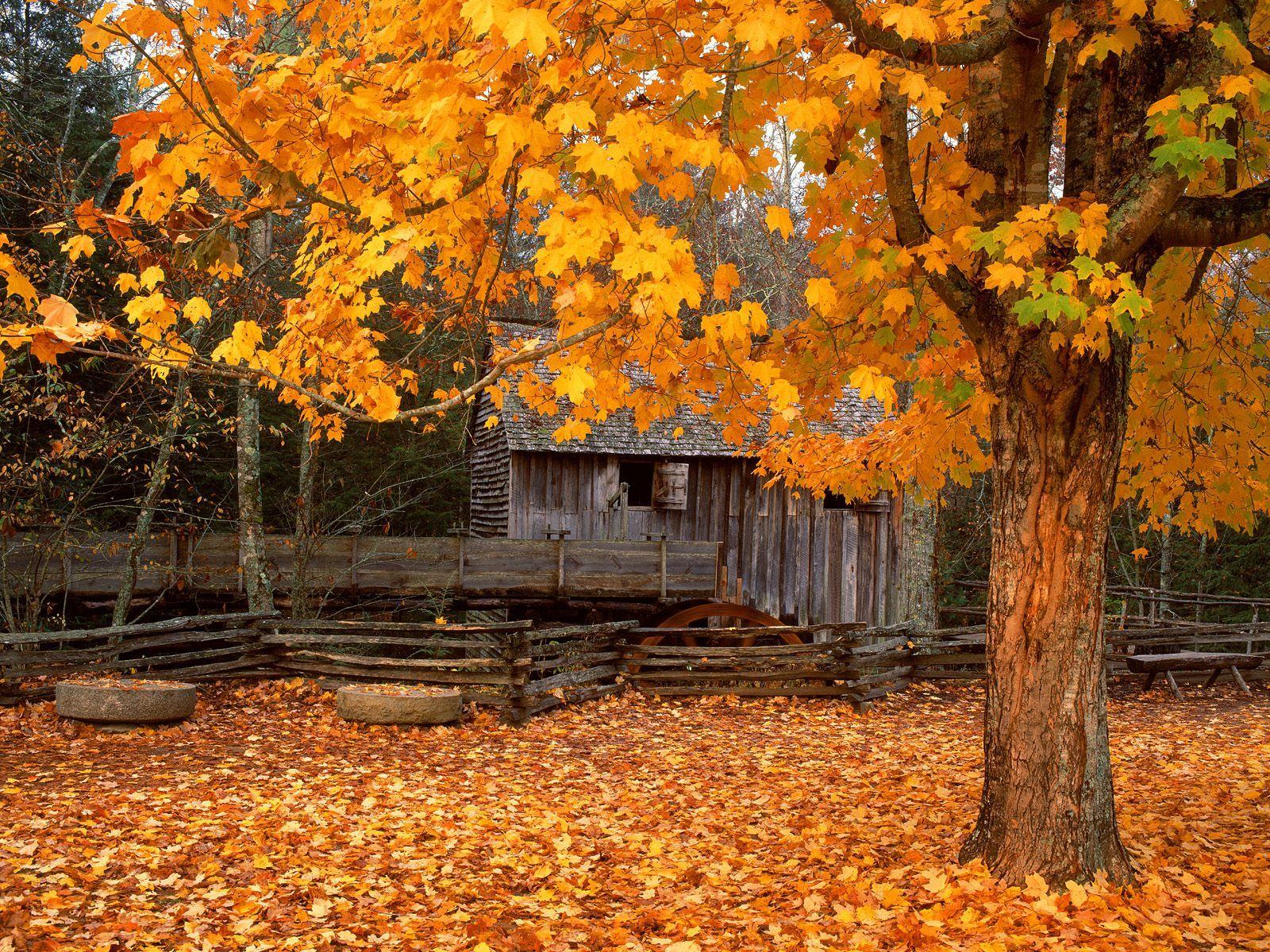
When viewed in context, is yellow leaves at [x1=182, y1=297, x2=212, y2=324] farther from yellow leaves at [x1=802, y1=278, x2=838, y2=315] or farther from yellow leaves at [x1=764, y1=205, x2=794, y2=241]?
yellow leaves at [x1=802, y1=278, x2=838, y2=315]

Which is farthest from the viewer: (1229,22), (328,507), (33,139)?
(328,507)

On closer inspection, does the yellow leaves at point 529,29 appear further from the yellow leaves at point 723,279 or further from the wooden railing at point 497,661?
the wooden railing at point 497,661

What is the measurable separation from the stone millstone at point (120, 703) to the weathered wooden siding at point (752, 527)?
323 inches

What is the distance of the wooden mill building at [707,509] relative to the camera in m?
17.5

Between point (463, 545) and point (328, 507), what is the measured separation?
644 centimetres

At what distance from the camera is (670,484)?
704 inches

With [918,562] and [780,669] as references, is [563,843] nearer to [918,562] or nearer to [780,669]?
[780,669]

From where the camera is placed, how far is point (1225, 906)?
4875 millimetres

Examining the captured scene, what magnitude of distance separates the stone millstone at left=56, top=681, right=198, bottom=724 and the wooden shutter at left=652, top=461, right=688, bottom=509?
9.72 metres

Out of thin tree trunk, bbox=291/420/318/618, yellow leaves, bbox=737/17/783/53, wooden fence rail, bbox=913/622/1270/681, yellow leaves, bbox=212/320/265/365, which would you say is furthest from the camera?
wooden fence rail, bbox=913/622/1270/681

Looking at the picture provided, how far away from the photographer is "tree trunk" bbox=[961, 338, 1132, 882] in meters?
4.98

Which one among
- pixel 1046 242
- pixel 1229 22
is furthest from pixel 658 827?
pixel 1229 22

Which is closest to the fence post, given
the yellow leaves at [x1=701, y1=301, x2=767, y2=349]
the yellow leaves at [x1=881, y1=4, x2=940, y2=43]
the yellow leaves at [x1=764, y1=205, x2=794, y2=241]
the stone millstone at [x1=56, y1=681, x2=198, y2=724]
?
the stone millstone at [x1=56, y1=681, x2=198, y2=724]

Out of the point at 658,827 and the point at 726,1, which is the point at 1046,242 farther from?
the point at 658,827
